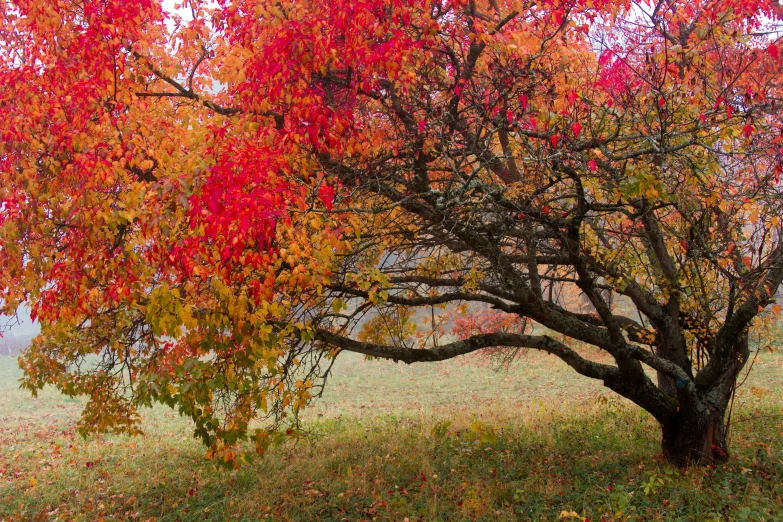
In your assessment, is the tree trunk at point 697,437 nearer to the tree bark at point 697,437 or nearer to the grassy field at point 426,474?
the tree bark at point 697,437

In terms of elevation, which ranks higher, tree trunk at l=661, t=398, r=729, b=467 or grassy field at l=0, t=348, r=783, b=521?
tree trunk at l=661, t=398, r=729, b=467

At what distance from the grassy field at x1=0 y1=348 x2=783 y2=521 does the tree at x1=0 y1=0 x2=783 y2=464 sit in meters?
1.10

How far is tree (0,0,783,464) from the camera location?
16.1 feet

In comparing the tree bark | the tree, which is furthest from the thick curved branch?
the tree bark

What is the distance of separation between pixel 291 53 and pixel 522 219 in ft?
9.55

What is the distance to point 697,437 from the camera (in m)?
7.57

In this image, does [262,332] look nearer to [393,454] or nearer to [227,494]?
[227,494]

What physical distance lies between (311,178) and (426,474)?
16.3 ft

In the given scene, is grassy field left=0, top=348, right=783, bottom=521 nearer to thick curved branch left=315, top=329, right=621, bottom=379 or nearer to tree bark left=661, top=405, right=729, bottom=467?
tree bark left=661, top=405, right=729, bottom=467

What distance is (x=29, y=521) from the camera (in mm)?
8070

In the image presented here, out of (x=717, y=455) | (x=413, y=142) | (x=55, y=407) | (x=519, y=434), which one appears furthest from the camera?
(x=55, y=407)

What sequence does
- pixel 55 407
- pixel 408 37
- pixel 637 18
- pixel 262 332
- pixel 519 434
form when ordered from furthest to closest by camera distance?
pixel 55 407 < pixel 519 434 < pixel 637 18 < pixel 408 37 < pixel 262 332

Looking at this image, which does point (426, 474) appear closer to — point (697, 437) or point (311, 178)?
point (697, 437)

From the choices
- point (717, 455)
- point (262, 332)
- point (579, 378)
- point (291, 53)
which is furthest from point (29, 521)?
point (579, 378)
